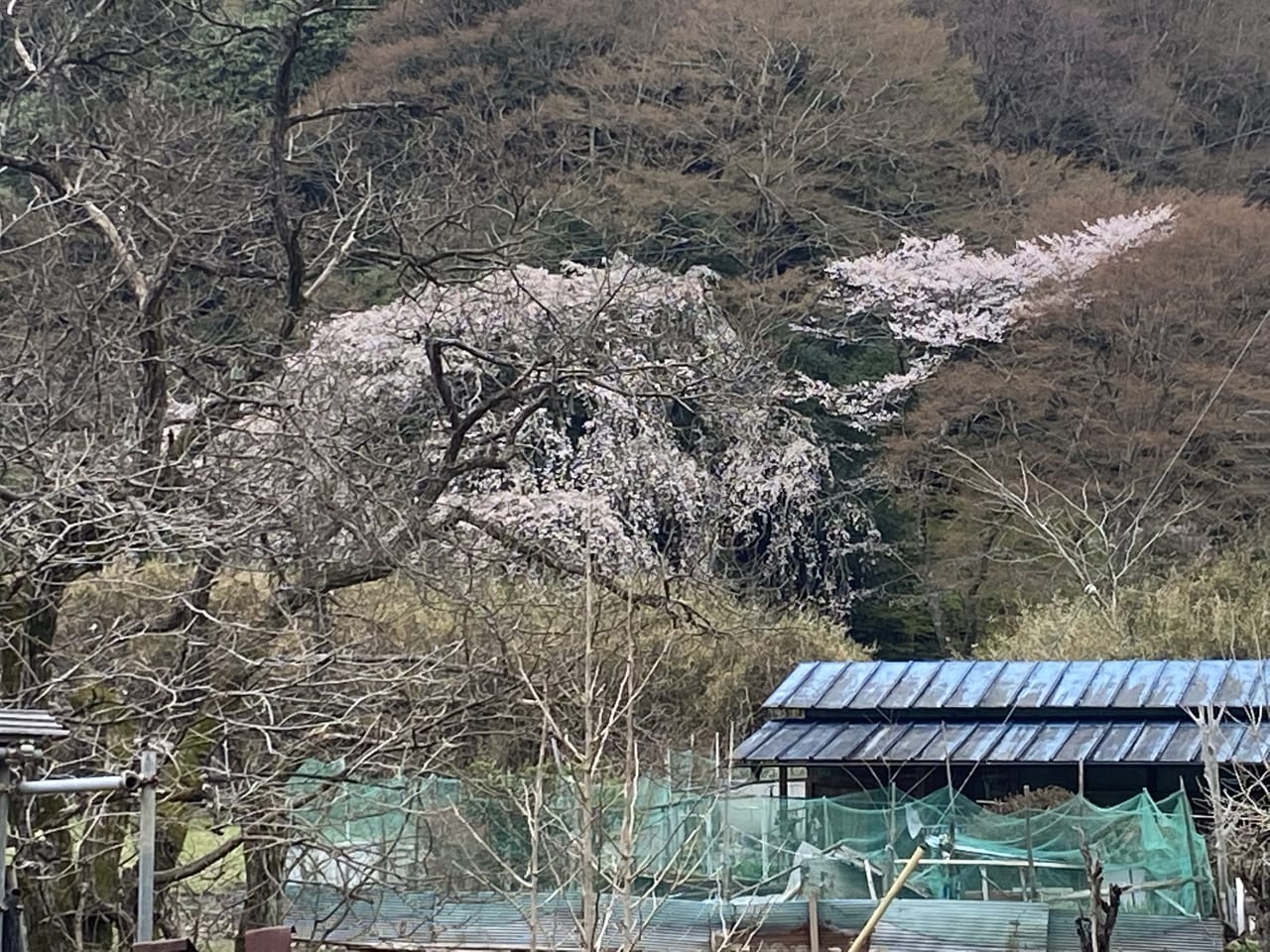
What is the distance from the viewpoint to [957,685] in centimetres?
1786

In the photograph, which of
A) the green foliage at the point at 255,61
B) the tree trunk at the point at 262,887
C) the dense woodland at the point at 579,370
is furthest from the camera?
the green foliage at the point at 255,61

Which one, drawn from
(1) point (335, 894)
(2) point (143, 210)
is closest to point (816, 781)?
(1) point (335, 894)

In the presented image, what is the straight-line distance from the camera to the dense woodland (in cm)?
893

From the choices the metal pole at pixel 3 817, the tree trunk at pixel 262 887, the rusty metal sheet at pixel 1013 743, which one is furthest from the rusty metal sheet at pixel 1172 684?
the metal pole at pixel 3 817

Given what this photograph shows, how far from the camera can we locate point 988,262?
29.3m

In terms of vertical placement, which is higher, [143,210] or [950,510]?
[143,210]

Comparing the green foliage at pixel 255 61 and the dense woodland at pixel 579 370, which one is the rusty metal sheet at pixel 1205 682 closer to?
the dense woodland at pixel 579 370

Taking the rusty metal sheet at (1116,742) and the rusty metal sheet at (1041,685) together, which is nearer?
the rusty metal sheet at (1116,742)

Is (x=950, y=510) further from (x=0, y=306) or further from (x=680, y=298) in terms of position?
(x=0, y=306)

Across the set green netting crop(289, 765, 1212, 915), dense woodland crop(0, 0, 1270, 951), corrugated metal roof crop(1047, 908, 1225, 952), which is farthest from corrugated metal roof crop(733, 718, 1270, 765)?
corrugated metal roof crop(1047, 908, 1225, 952)

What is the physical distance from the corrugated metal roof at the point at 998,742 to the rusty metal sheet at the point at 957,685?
0.64 feet

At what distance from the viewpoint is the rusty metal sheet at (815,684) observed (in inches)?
699

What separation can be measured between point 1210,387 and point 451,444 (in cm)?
1729

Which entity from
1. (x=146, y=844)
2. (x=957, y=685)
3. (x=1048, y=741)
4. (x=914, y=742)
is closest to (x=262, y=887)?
(x=146, y=844)
